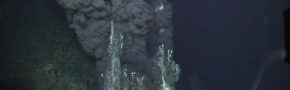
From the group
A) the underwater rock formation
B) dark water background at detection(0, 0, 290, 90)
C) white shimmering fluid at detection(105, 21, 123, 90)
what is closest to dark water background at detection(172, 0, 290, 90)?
dark water background at detection(0, 0, 290, 90)

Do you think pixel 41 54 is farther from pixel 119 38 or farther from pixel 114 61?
pixel 119 38

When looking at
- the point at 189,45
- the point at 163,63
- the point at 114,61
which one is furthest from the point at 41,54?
the point at 189,45

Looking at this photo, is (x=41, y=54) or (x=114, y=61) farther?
(x=114, y=61)

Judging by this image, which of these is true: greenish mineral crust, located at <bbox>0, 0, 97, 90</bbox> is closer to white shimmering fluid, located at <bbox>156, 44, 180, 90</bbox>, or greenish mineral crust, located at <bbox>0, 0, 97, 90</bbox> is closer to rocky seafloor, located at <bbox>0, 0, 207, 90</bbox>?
rocky seafloor, located at <bbox>0, 0, 207, 90</bbox>

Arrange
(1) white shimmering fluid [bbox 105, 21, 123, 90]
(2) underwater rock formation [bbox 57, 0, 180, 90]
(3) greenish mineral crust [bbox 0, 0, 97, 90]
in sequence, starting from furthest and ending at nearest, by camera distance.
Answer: (1) white shimmering fluid [bbox 105, 21, 123, 90] → (2) underwater rock formation [bbox 57, 0, 180, 90] → (3) greenish mineral crust [bbox 0, 0, 97, 90]

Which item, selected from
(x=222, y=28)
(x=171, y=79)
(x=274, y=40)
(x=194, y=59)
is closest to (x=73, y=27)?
(x=171, y=79)

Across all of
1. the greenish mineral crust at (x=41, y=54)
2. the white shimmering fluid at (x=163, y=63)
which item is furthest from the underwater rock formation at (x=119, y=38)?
the greenish mineral crust at (x=41, y=54)

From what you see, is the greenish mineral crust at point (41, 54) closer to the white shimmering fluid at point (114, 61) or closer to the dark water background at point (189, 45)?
the dark water background at point (189, 45)
